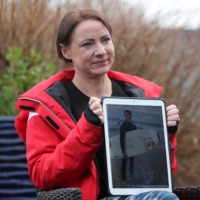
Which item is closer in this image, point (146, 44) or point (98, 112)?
point (98, 112)

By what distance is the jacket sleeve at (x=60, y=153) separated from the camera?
11.2 feet

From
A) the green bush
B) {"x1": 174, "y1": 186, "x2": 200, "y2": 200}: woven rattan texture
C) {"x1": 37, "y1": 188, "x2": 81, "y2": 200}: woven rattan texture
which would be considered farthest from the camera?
the green bush

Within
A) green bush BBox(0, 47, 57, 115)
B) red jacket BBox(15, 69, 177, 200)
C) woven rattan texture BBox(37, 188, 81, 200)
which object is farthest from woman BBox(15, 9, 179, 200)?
green bush BBox(0, 47, 57, 115)

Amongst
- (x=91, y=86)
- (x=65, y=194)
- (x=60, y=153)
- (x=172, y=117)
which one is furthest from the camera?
(x=91, y=86)

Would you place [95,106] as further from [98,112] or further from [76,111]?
[76,111]

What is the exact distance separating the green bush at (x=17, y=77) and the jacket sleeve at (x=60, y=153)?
235cm

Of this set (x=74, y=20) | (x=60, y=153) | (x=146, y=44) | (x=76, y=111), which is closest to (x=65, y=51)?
(x=74, y=20)

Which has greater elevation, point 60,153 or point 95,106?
point 95,106

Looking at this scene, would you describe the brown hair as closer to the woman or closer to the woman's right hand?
the woman

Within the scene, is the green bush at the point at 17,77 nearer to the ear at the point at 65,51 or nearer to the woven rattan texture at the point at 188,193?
the ear at the point at 65,51

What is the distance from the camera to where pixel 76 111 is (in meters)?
3.85

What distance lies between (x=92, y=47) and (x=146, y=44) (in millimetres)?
3472

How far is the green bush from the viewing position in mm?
6008

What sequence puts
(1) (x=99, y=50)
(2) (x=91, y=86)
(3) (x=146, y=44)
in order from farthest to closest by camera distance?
(3) (x=146, y=44) < (2) (x=91, y=86) < (1) (x=99, y=50)
